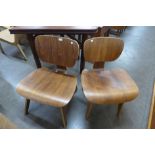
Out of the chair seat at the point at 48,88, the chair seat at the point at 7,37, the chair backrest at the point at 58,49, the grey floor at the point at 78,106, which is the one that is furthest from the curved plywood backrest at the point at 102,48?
the chair seat at the point at 7,37

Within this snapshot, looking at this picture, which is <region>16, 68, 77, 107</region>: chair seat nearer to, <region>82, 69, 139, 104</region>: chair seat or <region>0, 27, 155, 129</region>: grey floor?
<region>82, 69, 139, 104</region>: chair seat

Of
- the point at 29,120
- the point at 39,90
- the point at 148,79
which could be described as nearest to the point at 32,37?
the point at 39,90

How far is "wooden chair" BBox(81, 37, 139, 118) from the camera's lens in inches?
51.7

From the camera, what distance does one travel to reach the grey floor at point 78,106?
1.59 m

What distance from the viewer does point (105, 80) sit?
4.83 ft

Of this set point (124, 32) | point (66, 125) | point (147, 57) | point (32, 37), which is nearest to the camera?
point (66, 125)

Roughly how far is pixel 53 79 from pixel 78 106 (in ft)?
1.44

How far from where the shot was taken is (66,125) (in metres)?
1.57

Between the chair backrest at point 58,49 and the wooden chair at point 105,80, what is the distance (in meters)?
0.12

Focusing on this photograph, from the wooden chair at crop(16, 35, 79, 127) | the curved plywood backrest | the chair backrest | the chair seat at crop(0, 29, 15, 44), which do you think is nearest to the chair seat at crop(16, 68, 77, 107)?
the wooden chair at crop(16, 35, 79, 127)

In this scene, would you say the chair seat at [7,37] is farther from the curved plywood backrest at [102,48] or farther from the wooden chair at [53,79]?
the curved plywood backrest at [102,48]

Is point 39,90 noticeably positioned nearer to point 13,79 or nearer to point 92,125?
point 92,125

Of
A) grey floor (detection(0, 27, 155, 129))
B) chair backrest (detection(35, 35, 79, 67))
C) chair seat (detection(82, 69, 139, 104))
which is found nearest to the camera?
chair seat (detection(82, 69, 139, 104))

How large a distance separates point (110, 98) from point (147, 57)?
1515 mm
